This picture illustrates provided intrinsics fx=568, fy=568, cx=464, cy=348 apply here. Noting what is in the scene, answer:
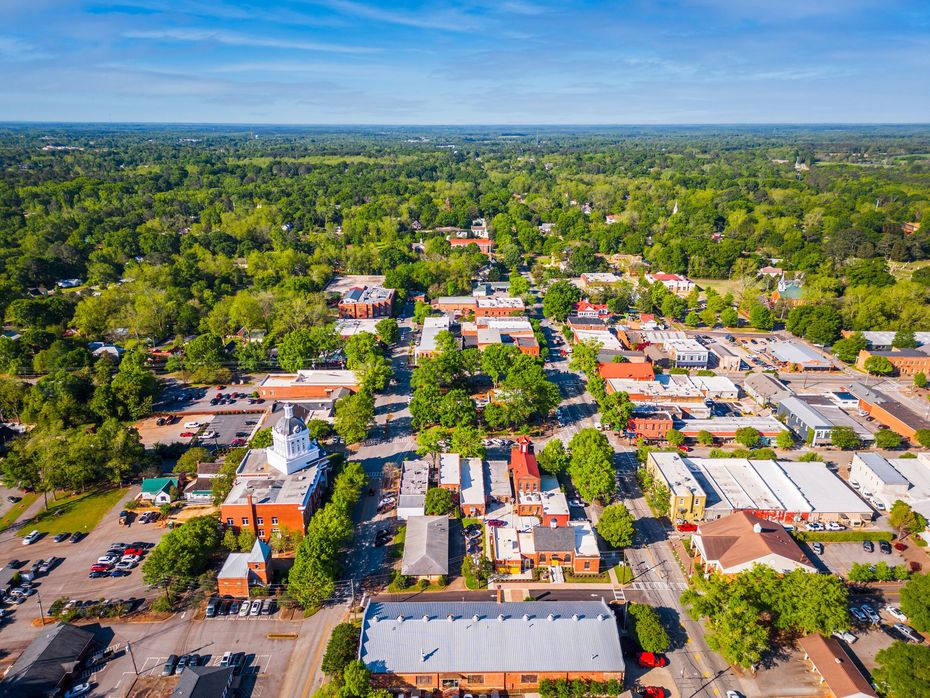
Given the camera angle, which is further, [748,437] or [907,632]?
[748,437]

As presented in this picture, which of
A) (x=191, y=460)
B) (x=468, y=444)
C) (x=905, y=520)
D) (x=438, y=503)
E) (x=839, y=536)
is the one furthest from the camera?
(x=468, y=444)

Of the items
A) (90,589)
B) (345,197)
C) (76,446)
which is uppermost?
(345,197)

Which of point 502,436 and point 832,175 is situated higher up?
point 832,175

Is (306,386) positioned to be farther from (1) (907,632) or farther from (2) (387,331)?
(1) (907,632)

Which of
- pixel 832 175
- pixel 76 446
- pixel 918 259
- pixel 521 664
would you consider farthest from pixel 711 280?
pixel 832 175

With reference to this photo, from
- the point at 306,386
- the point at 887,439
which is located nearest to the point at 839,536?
the point at 887,439

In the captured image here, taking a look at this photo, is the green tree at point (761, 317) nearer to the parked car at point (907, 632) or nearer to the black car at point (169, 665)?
the parked car at point (907, 632)

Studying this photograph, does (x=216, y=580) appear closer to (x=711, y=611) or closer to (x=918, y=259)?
(x=711, y=611)
